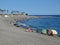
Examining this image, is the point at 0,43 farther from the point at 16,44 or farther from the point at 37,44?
the point at 37,44

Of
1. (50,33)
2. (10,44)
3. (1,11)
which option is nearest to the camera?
(10,44)

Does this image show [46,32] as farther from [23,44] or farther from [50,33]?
[23,44]

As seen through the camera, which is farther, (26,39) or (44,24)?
(44,24)

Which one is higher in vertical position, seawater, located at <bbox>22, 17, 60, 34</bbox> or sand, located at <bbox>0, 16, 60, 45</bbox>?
sand, located at <bbox>0, 16, 60, 45</bbox>

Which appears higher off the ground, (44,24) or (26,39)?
(26,39)

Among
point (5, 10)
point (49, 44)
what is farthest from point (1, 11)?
point (49, 44)

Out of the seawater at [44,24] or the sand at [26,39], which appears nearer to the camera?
the sand at [26,39]

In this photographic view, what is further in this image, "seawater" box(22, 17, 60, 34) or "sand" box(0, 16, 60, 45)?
"seawater" box(22, 17, 60, 34)

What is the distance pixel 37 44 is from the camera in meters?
18.7

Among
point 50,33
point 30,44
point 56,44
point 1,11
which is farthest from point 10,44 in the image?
Result: point 1,11

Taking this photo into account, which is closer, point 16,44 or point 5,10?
point 16,44

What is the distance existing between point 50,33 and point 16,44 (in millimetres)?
11951

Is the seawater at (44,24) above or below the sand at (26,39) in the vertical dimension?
below

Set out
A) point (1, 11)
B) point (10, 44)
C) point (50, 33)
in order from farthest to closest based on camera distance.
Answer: point (1, 11)
point (50, 33)
point (10, 44)
